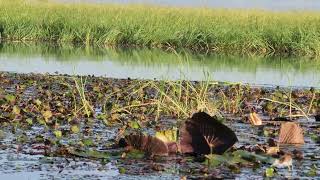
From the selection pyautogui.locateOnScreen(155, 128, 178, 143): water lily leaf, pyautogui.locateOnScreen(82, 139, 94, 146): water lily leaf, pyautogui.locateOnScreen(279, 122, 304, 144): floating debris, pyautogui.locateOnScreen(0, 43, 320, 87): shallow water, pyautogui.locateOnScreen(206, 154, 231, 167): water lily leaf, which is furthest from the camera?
pyautogui.locateOnScreen(0, 43, 320, 87): shallow water

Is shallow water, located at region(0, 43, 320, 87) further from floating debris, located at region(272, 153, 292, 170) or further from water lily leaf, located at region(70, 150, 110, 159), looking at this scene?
floating debris, located at region(272, 153, 292, 170)

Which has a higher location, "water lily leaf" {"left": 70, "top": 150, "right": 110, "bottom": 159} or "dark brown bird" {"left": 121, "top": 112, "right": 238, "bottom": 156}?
"dark brown bird" {"left": 121, "top": 112, "right": 238, "bottom": 156}

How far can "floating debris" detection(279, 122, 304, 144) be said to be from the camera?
22.8 feet

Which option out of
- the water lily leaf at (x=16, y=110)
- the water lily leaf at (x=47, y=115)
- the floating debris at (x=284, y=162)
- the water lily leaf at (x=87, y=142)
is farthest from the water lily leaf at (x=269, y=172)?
the water lily leaf at (x=16, y=110)

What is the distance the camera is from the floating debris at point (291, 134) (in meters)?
6.95

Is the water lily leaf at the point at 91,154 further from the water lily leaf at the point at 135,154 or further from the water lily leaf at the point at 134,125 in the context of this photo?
the water lily leaf at the point at 134,125

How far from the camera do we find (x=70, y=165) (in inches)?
222

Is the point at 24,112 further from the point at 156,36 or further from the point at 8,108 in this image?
the point at 156,36

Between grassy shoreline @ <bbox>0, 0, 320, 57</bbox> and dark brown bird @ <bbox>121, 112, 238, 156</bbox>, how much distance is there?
16.5 metres

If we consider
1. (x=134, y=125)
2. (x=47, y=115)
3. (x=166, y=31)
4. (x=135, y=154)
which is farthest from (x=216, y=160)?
(x=166, y=31)

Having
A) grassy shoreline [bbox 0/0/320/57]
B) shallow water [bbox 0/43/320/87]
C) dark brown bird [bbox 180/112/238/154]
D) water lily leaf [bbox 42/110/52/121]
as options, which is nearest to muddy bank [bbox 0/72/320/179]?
water lily leaf [bbox 42/110/52/121]

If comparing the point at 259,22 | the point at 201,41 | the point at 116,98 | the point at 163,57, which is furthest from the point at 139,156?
the point at 259,22

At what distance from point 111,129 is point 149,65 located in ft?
33.3

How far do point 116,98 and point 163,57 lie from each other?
34.3 feet
